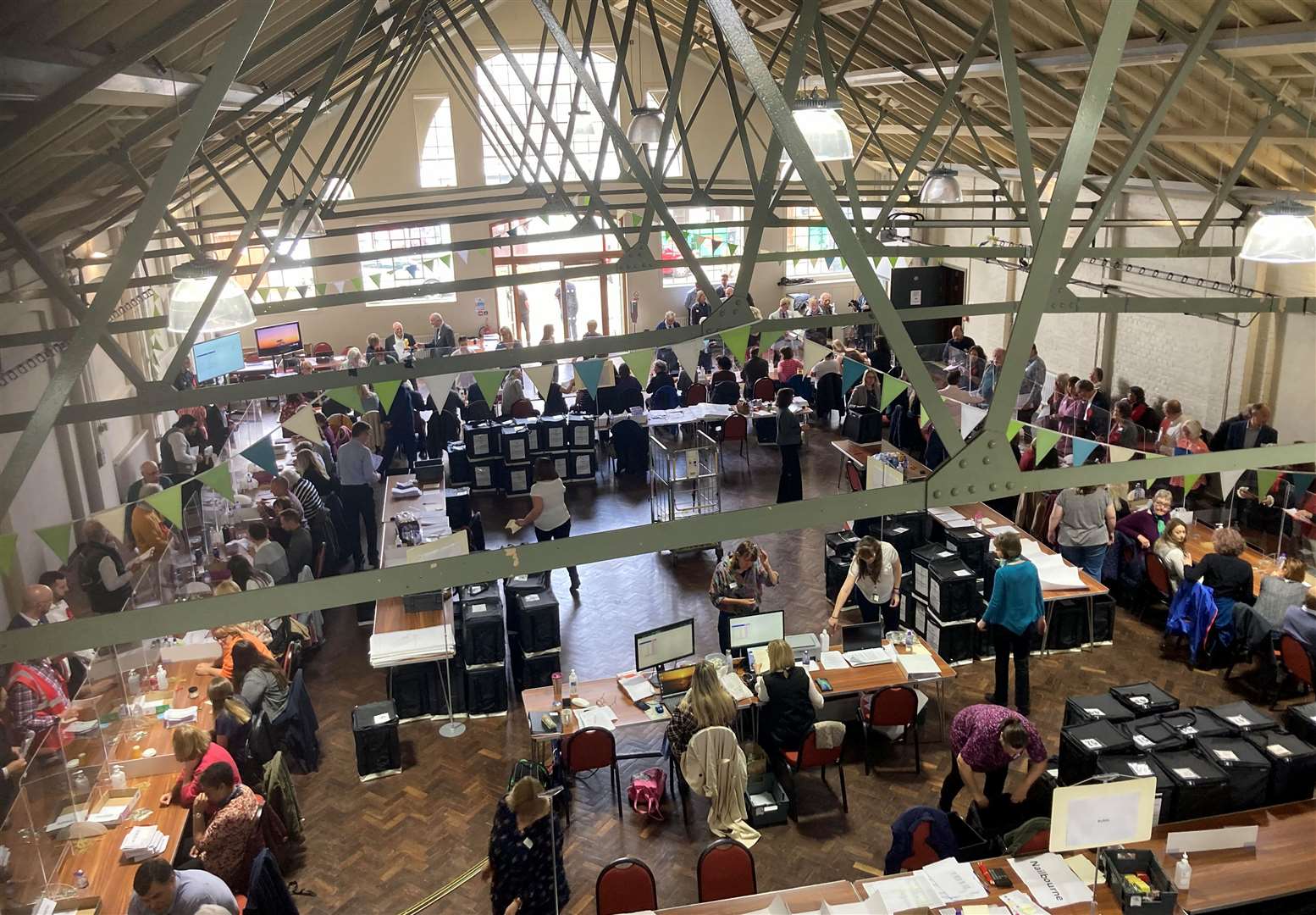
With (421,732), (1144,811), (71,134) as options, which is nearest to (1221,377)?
(1144,811)

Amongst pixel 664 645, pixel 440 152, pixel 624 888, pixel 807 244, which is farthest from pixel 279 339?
pixel 624 888

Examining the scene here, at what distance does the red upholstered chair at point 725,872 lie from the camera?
16.3ft

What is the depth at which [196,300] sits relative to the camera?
5.64 metres

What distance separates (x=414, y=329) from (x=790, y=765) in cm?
1479

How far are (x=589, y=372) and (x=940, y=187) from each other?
11.6 feet

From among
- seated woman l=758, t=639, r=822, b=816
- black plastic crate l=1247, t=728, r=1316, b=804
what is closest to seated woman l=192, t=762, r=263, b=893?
seated woman l=758, t=639, r=822, b=816

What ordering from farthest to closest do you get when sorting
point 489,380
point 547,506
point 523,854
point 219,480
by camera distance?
1. point 547,506
2. point 489,380
3. point 219,480
4. point 523,854

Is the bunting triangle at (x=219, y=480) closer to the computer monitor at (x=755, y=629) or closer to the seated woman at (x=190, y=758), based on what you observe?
the seated woman at (x=190, y=758)

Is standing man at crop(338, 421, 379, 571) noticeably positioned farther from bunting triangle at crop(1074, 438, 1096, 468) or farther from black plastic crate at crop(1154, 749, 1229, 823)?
black plastic crate at crop(1154, 749, 1229, 823)

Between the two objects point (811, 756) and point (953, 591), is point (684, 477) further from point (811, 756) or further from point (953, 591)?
point (811, 756)

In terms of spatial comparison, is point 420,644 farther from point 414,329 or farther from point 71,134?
point 414,329

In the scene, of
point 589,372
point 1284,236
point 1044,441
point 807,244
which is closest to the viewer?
point 1284,236

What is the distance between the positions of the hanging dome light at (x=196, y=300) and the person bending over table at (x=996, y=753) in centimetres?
458

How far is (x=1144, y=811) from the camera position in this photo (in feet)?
14.8
